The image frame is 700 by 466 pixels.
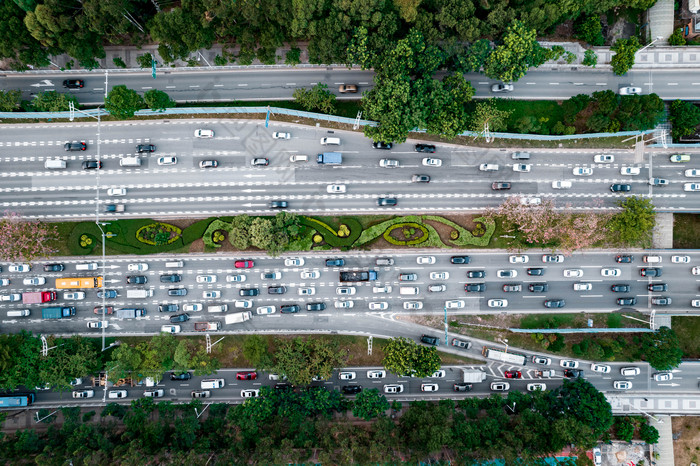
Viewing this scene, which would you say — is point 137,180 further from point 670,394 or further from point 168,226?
point 670,394

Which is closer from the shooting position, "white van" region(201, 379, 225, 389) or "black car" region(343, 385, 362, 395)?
"white van" region(201, 379, 225, 389)

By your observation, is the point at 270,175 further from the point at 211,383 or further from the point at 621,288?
the point at 621,288

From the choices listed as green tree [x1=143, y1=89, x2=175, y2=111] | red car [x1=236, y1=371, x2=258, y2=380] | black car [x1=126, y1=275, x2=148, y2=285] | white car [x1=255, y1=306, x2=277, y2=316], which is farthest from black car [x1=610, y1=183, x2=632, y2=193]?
black car [x1=126, y1=275, x2=148, y2=285]

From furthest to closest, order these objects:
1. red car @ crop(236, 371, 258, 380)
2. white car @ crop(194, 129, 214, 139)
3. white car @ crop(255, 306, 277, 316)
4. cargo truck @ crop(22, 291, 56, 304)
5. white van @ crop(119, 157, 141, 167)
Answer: red car @ crop(236, 371, 258, 380) < white car @ crop(255, 306, 277, 316) < white car @ crop(194, 129, 214, 139) < white van @ crop(119, 157, 141, 167) < cargo truck @ crop(22, 291, 56, 304)

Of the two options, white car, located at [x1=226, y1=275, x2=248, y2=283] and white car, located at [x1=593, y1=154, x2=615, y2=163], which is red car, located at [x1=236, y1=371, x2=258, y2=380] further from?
white car, located at [x1=593, y1=154, x2=615, y2=163]

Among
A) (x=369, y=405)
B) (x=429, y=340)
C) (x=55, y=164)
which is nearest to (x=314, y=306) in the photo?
(x=369, y=405)

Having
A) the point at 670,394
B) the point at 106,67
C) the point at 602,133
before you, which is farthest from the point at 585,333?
the point at 106,67
